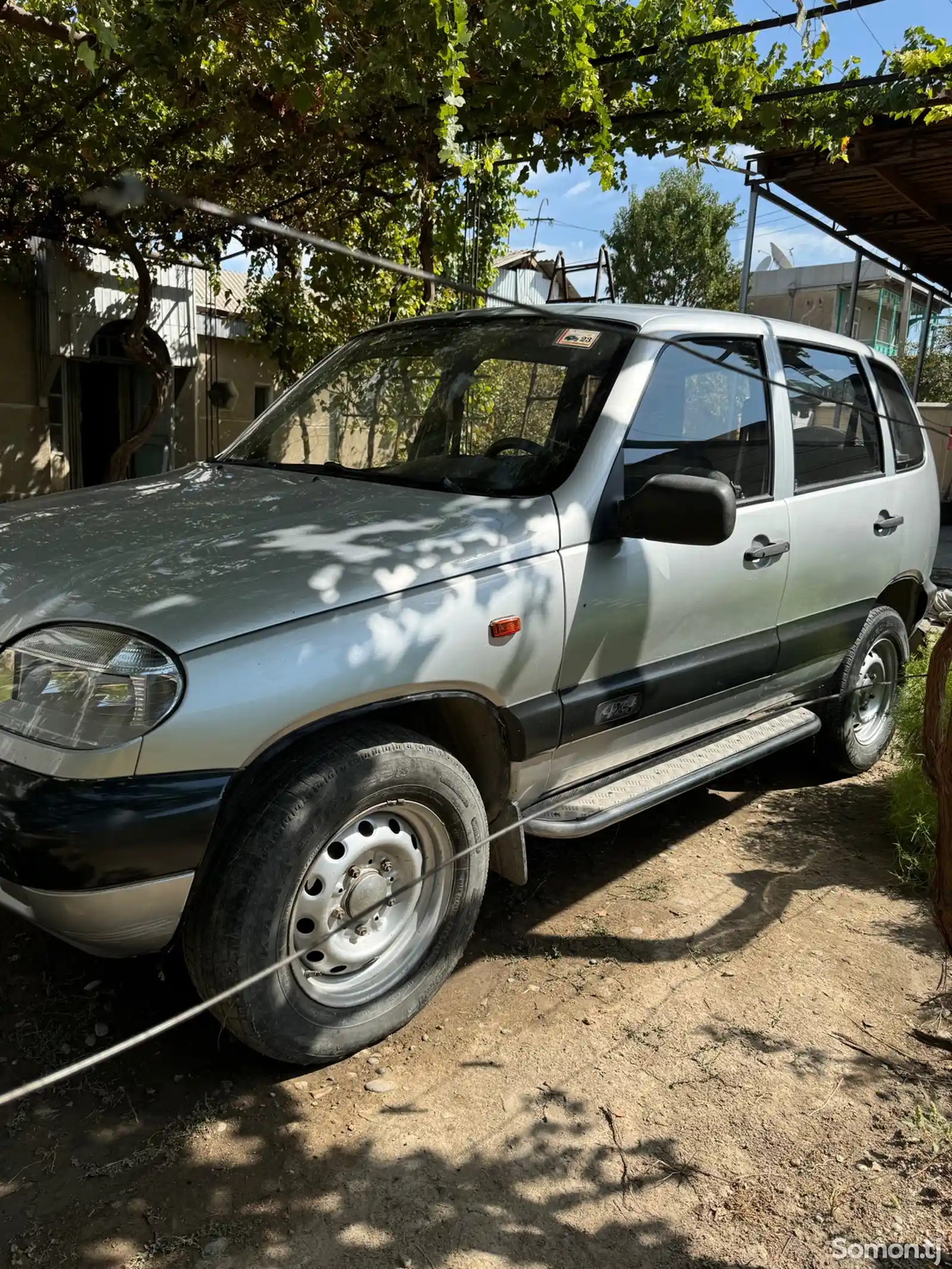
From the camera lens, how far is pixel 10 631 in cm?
234

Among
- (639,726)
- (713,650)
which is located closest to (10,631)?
(639,726)

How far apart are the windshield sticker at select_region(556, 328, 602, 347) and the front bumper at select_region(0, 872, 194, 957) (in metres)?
2.19

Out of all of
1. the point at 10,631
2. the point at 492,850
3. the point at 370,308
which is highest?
the point at 370,308

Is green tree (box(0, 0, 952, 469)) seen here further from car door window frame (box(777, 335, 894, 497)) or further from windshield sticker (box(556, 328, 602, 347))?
car door window frame (box(777, 335, 894, 497))

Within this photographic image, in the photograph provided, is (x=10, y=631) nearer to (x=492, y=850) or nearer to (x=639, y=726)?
(x=492, y=850)

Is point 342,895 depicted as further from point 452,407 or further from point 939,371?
point 939,371

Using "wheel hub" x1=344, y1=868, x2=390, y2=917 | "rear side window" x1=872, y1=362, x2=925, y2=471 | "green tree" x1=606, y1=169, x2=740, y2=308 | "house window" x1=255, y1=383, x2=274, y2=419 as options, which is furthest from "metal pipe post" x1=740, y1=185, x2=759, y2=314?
"green tree" x1=606, y1=169, x2=740, y2=308

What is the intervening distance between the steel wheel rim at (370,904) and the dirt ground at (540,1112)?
0.88 feet

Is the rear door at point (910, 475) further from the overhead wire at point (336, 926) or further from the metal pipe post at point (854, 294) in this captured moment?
the metal pipe post at point (854, 294)

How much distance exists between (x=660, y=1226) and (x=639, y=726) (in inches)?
61.9

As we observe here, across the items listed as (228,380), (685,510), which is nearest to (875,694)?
(685,510)

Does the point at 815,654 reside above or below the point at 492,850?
above

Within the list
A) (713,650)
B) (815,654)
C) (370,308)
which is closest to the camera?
(713,650)

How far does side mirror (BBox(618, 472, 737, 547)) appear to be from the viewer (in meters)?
2.78
